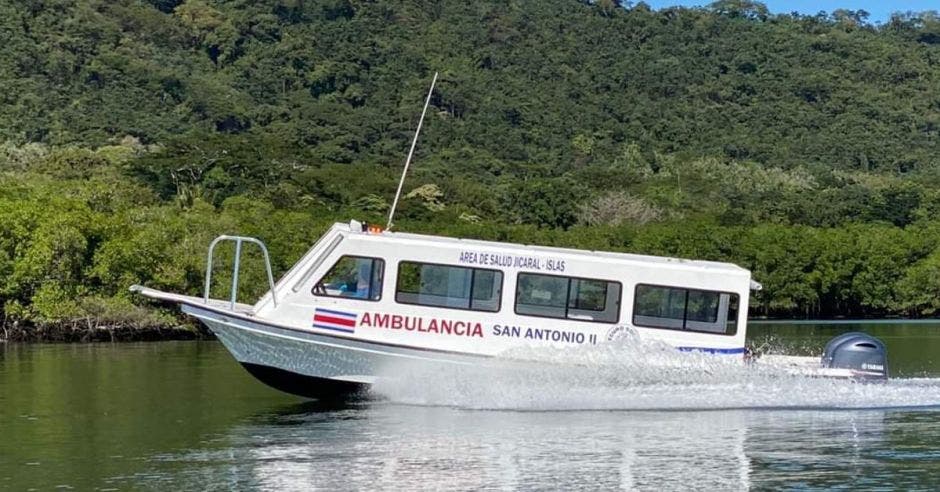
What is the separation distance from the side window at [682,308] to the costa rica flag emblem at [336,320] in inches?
182

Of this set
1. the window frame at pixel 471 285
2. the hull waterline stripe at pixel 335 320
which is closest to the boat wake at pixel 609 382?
the window frame at pixel 471 285

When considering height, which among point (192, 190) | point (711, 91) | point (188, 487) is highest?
point (711, 91)

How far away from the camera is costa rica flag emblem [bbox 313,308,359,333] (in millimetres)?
24656

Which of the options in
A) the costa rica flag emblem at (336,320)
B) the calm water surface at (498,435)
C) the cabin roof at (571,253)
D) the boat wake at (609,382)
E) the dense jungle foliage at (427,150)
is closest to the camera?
the calm water surface at (498,435)

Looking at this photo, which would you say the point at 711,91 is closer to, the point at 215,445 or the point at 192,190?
the point at 192,190

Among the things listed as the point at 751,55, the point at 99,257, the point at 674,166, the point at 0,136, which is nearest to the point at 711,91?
the point at 751,55

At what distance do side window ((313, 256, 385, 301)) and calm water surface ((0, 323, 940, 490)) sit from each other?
162 centimetres

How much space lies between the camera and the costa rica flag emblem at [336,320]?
24.7m

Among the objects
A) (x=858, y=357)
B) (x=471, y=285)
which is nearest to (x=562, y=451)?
(x=471, y=285)

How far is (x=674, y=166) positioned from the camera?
140 meters

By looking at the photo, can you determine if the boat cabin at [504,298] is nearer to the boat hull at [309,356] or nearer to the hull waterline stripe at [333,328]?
the hull waterline stripe at [333,328]

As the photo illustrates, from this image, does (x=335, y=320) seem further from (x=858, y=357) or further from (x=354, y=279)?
(x=858, y=357)

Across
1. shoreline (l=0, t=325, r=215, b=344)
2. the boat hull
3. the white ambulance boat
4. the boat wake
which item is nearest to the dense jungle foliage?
shoreline (l=0, t=325, r=215, b=344)

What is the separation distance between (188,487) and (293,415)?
21.5ft
